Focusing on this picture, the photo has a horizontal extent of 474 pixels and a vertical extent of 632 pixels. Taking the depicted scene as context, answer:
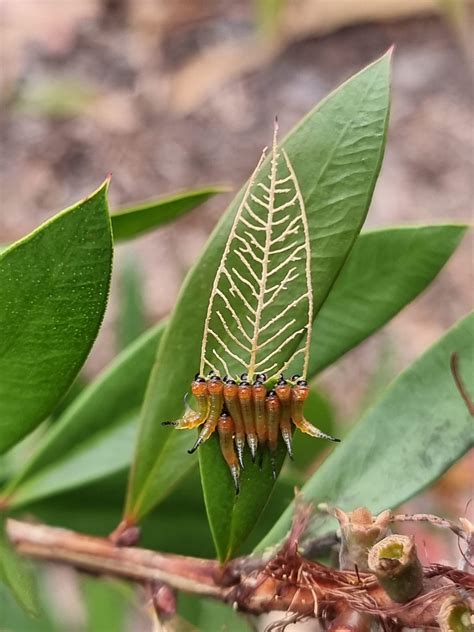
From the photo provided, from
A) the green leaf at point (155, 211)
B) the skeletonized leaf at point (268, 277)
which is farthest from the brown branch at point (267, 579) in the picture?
the green leaf at point (155, 211)

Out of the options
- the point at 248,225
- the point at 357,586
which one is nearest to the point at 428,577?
the point at 357,586

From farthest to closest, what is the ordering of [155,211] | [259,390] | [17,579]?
[155,211], [17,579], [259,390]

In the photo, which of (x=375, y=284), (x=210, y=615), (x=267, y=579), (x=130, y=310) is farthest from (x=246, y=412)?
(x=130, y=310)

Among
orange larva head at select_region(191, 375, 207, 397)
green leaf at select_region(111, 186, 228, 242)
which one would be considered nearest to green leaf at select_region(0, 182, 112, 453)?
orange larva head at select_region(191, 375, 207, 397)

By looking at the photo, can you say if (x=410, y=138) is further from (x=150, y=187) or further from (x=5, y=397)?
(x=5, y=397)

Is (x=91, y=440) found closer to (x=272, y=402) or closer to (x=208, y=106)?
(x=272, y=402)

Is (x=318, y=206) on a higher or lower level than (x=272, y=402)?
higher

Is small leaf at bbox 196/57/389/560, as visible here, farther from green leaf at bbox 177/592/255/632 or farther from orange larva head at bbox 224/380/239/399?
green leaf at bbox 177/592/255/632
